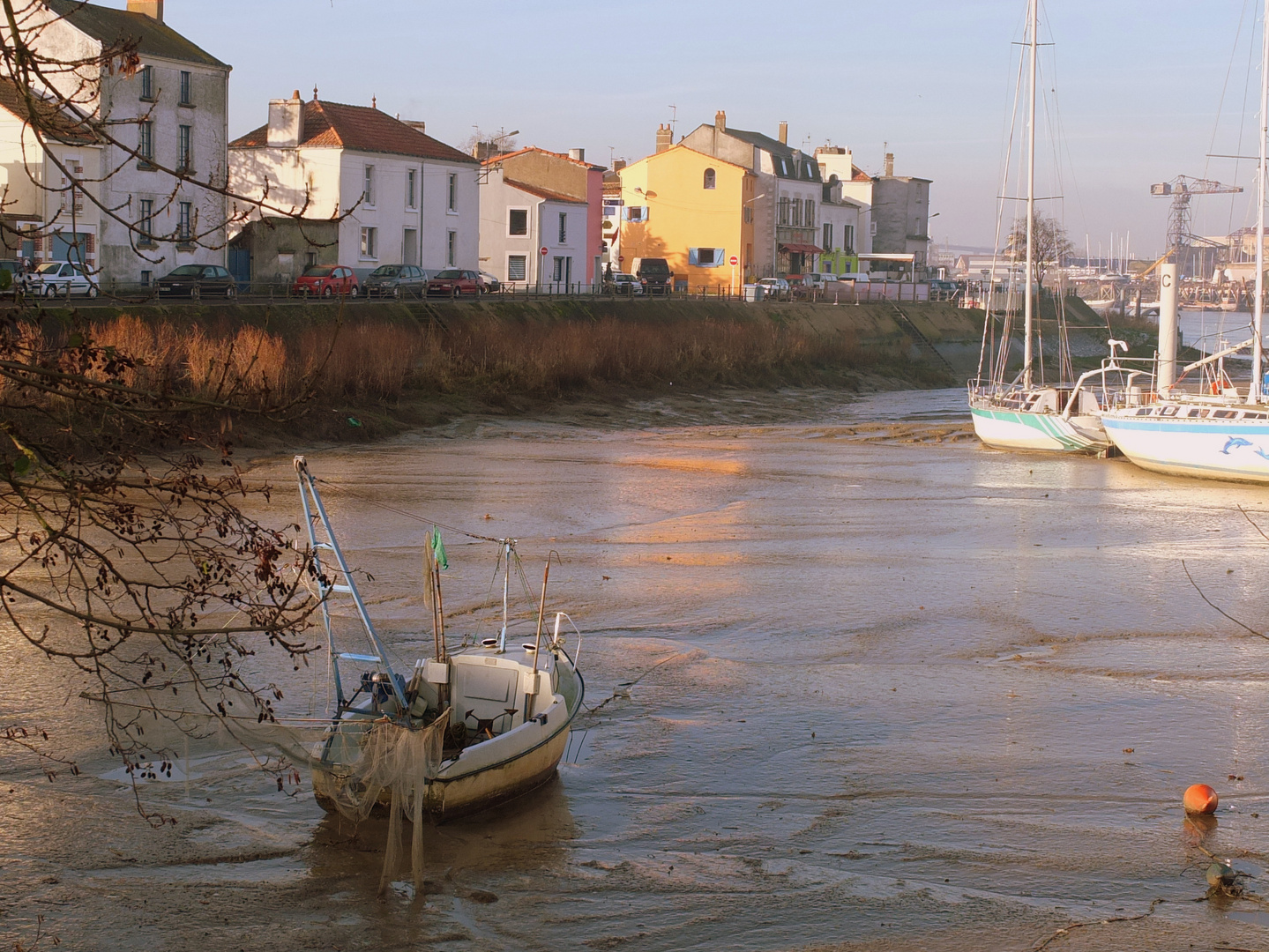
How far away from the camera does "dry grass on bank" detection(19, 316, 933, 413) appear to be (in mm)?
31531

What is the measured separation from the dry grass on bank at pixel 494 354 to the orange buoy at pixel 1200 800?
18.4 m

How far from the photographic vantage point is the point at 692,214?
82062 millimetres

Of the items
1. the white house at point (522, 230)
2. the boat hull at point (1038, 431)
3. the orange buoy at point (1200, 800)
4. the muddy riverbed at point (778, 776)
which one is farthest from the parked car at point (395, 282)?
the orange buoy at point (1200, 800)

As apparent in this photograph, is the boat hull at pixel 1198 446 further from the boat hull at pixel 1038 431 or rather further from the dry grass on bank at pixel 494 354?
the dry grass on bank at pixel 494 354

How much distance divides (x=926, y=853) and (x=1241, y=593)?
10833 mm

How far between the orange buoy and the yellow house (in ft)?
230

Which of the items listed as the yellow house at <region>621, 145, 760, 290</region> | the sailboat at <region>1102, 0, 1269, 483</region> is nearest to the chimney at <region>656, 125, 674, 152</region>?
the yellow house at <region>621, 145, 760, 290</region>

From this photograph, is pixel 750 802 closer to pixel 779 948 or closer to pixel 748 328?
pixel 779 948

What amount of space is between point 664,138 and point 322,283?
52632 mm

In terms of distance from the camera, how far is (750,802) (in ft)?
37.6

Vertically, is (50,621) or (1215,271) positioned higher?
(1215,271)

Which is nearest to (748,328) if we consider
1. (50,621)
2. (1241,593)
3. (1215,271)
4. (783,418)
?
(783,418)

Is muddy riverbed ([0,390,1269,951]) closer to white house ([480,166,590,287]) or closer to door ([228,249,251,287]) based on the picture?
door ([228,249,251,287])

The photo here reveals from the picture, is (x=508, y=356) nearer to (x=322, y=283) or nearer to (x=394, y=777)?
(x=322, y=283)
